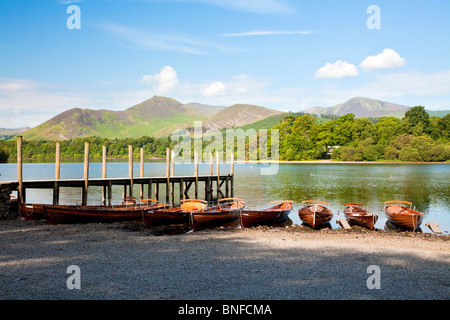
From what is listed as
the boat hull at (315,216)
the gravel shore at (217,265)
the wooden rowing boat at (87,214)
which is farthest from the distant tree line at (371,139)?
the wooden rowing boat at (87,214)

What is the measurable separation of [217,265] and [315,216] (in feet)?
37.6

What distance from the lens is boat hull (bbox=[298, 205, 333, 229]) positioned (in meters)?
21.8

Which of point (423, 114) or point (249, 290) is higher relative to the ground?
point (423, 114)

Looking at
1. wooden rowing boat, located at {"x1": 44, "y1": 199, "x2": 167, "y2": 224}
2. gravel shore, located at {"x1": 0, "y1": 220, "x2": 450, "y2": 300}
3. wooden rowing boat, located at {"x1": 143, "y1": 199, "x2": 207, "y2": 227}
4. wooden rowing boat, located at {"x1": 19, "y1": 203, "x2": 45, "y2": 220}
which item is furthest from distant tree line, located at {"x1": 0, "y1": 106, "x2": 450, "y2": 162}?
gravel shore, located at {"x1": 0, "y1": 220, "x2": 450, "y2": 300}

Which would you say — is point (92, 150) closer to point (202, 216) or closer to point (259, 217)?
point (202, 216)

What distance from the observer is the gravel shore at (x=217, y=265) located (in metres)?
9.11

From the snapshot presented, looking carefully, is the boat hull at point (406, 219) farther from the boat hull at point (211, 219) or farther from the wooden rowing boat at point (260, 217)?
the boat hull at point (211, 219)

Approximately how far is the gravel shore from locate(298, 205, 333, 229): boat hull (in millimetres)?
3415

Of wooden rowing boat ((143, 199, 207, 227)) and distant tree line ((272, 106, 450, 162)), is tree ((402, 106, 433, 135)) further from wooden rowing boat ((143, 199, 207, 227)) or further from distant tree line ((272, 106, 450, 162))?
wooden rowing boat ((143, 199, 207, 227))
